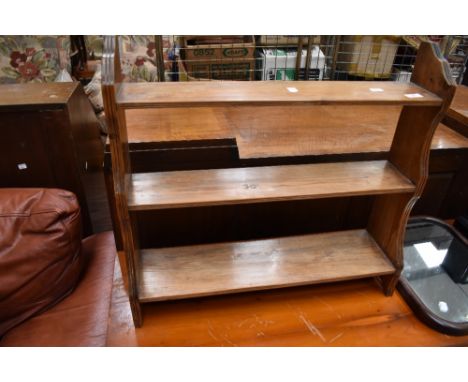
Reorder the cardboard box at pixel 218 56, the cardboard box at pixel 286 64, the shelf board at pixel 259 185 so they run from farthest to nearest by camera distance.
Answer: the cardboard box at pixel 286 64 → the cardboard box at pixel 218 56 → the shelf board at pixel 259 185

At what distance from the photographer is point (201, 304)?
1.39 m

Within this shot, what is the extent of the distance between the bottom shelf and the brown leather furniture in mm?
240

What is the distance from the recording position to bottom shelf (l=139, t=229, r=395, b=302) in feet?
4.12

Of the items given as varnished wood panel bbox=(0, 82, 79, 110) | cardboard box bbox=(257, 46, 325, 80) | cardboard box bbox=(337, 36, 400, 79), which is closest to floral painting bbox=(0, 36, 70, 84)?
varnished wood panel bbox=(0, 82, 79, 110)

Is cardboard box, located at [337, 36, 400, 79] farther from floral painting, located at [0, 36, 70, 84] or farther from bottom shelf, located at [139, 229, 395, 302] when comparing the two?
floral painting, located at [0, 36, 70, 84]

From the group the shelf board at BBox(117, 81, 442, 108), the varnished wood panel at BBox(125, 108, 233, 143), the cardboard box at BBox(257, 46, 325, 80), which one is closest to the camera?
the shelf board at BBox(117, 81, 442, 108)

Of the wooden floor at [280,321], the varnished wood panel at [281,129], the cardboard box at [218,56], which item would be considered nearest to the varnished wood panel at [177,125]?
the varnished wood panel at [281,129]

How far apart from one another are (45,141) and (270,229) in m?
1.02

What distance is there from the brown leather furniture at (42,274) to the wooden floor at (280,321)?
12 centimetres

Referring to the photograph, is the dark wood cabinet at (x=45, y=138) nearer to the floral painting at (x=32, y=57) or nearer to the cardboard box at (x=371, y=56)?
the floral painting at (x=32, y=57)

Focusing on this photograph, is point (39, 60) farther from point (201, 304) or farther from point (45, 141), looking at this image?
point (201, 304)

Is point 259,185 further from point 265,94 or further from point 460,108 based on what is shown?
point 460,108

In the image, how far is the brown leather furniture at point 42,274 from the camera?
1143mm

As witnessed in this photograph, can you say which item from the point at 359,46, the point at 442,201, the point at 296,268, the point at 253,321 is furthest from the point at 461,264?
the point at 359,46
